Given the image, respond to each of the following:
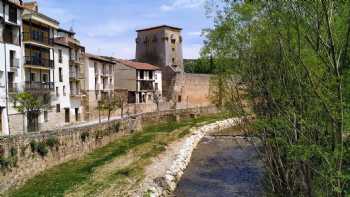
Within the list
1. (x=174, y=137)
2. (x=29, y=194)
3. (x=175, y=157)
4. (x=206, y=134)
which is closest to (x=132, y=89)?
(x=206, y=134)

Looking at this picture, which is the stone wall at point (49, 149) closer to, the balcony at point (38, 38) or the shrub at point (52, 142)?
the shrub at point (52, 142)

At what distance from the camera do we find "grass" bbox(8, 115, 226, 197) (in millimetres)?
22781

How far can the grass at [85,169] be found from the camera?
22781 millimetres

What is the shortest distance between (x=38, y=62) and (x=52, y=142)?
17.4 meters

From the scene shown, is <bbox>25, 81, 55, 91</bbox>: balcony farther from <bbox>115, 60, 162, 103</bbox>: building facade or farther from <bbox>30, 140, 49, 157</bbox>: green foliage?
<bbox>115, 60, 162, 103</bbox>: building facade

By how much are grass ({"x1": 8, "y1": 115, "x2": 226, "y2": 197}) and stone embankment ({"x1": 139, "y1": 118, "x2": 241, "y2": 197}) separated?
1.28 metres

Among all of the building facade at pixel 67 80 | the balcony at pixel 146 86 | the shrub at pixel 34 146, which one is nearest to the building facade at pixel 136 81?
the balcony at pixel 146 86

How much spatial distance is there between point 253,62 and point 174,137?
27430 millimetres

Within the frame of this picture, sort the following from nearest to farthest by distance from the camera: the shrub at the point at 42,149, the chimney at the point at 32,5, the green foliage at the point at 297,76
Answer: the green foliage at the point at 297,76 < the shrub at the point at 42,149 < the chimney at the point at 32,5

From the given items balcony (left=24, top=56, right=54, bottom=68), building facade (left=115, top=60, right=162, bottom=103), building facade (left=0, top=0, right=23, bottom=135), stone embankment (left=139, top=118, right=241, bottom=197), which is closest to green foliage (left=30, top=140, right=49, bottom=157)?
stone embankment (left=139, top=118, right=241, bottom=197)

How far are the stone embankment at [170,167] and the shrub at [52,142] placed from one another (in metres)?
6.85

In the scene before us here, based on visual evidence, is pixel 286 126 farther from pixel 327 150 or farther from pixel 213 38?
pixel 213 38

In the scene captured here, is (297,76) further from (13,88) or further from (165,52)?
(165,52)

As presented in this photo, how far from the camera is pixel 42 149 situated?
2619cm
